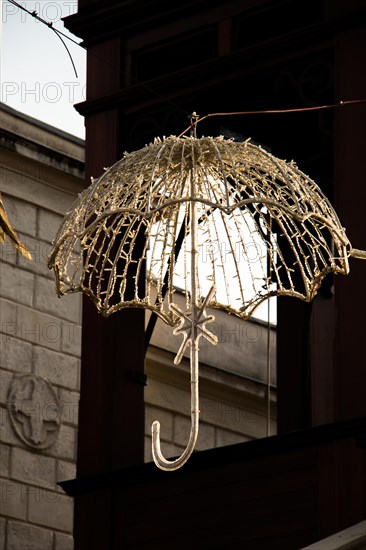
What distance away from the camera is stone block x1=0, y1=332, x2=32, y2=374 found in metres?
18.2

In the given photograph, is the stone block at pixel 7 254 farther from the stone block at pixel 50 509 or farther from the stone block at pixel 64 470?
the stone block at pixel 50 509

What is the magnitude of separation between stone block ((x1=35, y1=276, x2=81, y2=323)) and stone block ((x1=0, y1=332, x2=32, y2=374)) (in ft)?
1.66

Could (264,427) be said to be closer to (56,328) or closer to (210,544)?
(56,328)

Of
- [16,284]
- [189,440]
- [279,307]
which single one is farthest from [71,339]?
[189,440]

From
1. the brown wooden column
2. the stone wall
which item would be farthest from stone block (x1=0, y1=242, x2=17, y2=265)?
the brown wooden column

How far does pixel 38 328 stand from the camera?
18625 millimetres

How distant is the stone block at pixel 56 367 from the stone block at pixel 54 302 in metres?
0.42

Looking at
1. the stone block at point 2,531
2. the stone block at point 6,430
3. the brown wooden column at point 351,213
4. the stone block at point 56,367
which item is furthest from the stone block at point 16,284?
the brown wooden column at point 351,213

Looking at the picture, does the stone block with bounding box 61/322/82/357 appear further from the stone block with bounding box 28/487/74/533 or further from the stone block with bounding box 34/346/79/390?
the stone block with bounding box 28/487/74/533

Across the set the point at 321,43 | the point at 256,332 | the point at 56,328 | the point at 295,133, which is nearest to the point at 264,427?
the point at 256,332

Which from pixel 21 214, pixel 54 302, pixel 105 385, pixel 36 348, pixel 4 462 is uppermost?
pixel 21 214

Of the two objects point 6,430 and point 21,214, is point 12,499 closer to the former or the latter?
point 6,430

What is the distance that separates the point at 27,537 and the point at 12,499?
16.2 inches

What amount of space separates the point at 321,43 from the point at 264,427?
7486mm
